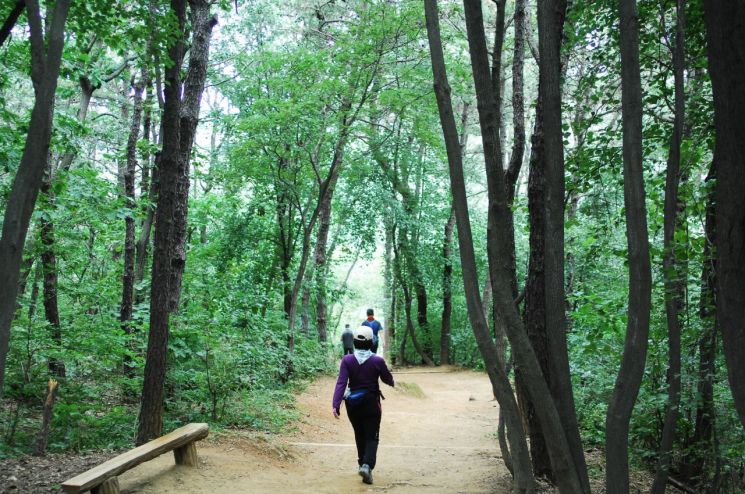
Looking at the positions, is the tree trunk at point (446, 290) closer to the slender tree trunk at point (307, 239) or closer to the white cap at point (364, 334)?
the slender tree trunk at point (307, 239)

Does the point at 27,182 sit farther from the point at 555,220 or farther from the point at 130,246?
the point at 130,246

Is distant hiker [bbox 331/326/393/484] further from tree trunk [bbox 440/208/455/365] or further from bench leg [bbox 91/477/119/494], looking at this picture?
tree trunk [bbox 440/208/455/365]

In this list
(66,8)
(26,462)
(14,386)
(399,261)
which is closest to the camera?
(66,8)

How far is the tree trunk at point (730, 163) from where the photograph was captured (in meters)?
2.85

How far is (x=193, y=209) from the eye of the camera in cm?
1766

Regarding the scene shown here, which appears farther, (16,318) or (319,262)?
(319,262)

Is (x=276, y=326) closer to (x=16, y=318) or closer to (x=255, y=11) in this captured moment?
(x=16, y=318)

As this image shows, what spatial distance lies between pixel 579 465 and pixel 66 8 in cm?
514

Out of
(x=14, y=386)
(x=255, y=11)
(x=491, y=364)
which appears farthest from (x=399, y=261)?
(x=491, y=364)

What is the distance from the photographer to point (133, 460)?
5781 millimetres

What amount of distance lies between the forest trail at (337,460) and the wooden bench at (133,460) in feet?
0.73

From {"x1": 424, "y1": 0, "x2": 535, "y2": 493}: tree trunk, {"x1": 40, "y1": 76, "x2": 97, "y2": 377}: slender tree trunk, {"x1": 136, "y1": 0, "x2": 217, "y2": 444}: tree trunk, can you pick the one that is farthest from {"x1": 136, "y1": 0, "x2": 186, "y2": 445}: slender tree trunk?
{"x1": 424, "y1": 0, "x2": 535, "y2": 493}: tree trunk

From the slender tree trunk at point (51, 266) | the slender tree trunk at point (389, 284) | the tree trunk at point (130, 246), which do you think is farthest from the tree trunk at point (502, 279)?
the slender tree trunk at point (389, 284)

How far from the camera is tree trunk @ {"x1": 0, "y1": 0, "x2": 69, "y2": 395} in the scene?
4188 millimetres
